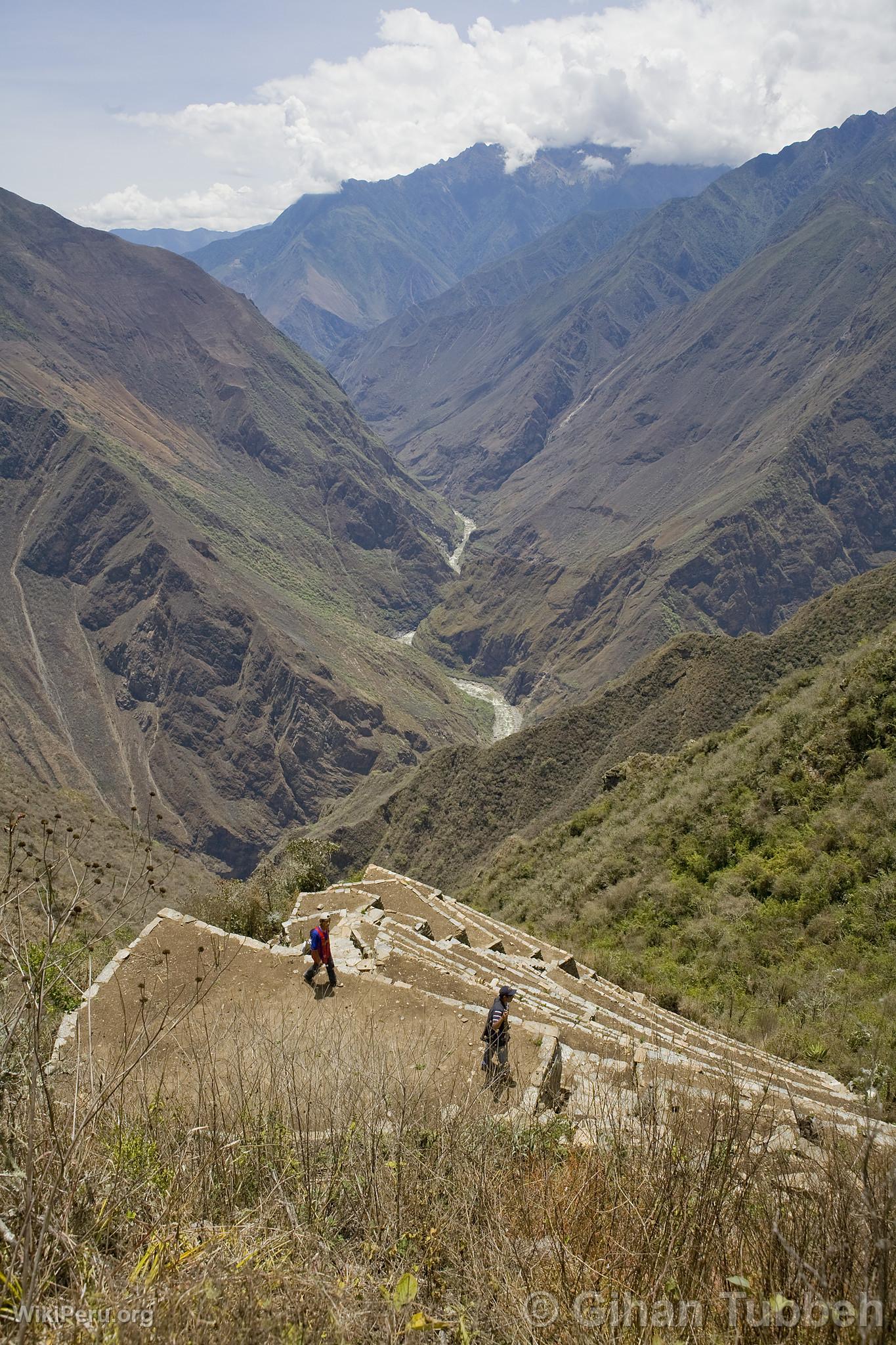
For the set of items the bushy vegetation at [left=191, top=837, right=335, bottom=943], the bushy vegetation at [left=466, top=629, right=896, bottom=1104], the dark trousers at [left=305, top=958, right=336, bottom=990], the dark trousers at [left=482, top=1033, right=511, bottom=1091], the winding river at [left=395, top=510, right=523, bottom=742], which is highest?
the winding river at [left=395, top=510, right=523, bottom=742]

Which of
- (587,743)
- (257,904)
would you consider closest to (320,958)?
(257,904)

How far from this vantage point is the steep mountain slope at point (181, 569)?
8331cm

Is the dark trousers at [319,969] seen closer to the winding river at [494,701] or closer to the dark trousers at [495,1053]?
the dark trousers at [495,1053]

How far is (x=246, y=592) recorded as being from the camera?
104625 mm

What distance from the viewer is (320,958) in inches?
488

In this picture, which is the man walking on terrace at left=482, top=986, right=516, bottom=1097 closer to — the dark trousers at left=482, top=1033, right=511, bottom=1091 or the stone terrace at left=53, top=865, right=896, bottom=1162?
the dark trousers at left=482, top=1033, right=511, bottom=1091

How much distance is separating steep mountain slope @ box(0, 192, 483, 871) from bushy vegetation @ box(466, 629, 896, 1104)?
61.4 m

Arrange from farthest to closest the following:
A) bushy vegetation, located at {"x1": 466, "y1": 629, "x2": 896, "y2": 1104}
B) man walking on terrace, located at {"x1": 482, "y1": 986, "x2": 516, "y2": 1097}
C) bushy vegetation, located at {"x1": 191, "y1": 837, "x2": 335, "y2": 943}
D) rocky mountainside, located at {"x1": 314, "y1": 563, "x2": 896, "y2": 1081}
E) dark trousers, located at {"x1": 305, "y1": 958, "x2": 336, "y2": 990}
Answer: bushy vegetation, located at {"x1": 191, "y1": 837, "x2": 335, "y2": 943}
rocky mountainside, located at {"x1": 314, "y1": 563, "x2": 896, "y2": 1081}
bushy vegetation, located at {"x1": 466, "y1": 629, "x2": 896, "y2": 1104}
dark trousers, located at {"x1": 305, "y1": 958, "x2": 336, "y2": 990}
man walking on terrace, located at {"x1": 482, "y1": 986, "x2": 516, "y2": 1097}

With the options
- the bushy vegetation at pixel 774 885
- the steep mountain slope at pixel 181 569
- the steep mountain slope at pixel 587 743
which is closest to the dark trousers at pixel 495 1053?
the bushy vegetation at pixel 774 885

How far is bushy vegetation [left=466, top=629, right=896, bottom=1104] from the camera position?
12.6 meters

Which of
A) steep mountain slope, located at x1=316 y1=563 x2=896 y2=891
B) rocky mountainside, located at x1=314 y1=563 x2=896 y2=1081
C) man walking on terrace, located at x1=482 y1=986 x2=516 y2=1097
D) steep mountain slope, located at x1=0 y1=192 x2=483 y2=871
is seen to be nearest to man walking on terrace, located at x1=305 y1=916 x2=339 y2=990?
man walking on terrace, located at x1=482 y1=986 x2=516 y2=1097

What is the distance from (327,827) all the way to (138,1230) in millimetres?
63873

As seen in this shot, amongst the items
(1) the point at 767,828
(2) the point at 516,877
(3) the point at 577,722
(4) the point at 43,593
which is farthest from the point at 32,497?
(1) the point at 767,828

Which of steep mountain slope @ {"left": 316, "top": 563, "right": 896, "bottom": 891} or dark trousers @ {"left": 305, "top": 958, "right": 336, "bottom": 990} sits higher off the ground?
steep mountain slope @ {"left": 316, "top": 563, "right": 896, "bottom": 891}
